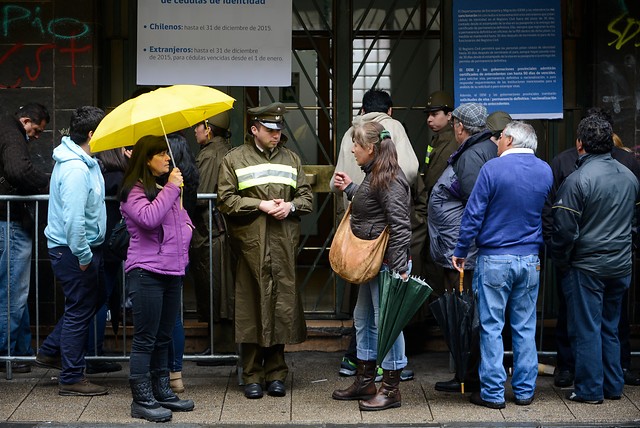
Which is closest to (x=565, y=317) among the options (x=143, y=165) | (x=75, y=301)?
(x=143, y=165)

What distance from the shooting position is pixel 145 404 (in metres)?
7.54

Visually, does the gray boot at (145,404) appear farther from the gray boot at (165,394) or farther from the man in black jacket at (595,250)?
the man in black jacket at (595,250)

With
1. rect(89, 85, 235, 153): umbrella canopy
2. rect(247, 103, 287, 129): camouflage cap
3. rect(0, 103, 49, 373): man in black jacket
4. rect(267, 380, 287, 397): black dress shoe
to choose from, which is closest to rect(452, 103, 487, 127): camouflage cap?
rect(247, 103, 287, 129): camouflage cap

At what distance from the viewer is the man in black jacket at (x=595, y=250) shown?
303 inches

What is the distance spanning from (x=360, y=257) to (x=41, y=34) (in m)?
3.62

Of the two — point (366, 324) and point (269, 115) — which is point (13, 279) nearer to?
point (269, 115)

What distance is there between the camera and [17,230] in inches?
341

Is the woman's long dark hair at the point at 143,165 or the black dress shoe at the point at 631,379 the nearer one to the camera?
the woman's long dark hair at the point at 143,165

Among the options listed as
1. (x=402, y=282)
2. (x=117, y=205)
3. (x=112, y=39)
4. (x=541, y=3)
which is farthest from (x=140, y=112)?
(x=541, y=3)

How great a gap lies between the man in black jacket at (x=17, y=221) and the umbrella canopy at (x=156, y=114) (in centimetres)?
132

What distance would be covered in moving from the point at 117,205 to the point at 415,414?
2.73 metres

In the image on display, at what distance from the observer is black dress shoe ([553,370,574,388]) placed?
330 inches

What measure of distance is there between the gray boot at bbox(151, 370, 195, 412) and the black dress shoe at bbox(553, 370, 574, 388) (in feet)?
8.96

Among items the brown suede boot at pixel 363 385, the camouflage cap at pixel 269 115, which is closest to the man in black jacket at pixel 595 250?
the brown suede boot at pixel 363 385
